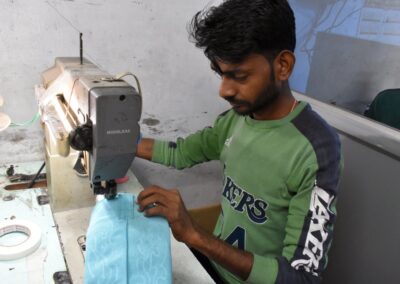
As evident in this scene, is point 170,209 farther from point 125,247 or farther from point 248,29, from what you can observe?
point 248,29

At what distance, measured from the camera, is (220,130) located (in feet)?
4.38

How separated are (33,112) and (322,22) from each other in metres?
1.51

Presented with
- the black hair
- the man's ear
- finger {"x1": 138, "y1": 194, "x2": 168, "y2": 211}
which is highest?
the black hair

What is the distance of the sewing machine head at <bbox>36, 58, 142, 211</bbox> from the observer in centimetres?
75

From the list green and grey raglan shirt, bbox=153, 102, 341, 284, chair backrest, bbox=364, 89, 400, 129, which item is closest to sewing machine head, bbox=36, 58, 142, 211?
green and grey raglan shirt, bbox=153, 102, 341, 284

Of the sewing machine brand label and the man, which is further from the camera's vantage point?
the man

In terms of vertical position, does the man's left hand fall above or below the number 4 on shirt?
above

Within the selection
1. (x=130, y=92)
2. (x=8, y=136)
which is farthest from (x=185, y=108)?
(x=130, y=92)

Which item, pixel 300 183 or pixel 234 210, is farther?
pixel 234 210

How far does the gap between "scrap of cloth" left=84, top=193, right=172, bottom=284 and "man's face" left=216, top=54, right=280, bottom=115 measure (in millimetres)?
396

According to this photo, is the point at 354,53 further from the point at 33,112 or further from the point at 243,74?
the point at 33,112

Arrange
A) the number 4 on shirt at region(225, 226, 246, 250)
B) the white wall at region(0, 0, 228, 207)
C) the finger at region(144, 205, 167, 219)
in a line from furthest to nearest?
the white wall at region(0, 0, 228, 207), the number 4 on shirt at region(225, 226, 246, 250), the finger at region(144, 205, 167, 219)

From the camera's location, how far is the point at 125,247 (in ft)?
2.65

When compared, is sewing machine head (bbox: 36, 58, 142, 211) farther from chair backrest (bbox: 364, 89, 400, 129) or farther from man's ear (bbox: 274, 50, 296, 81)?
chair backrest (bbox: 364, 89, 400, 129)
